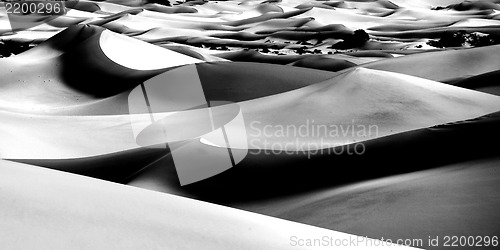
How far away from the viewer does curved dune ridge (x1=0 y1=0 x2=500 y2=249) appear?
5.82ft

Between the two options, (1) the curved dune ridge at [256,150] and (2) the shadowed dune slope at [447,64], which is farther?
(2) the shadowed dune slope at [447,64]

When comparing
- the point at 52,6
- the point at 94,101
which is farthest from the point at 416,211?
the point at 52,6

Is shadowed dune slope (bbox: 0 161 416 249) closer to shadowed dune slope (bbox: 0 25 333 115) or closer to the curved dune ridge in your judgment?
the curved dune ridge

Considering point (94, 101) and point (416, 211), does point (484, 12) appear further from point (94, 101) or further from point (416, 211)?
point (416, 211)

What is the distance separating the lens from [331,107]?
496 centimetres

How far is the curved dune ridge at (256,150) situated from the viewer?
1772 mm

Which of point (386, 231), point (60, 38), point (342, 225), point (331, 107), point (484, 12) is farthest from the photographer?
point (484, 12)

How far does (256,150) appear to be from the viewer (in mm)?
3914

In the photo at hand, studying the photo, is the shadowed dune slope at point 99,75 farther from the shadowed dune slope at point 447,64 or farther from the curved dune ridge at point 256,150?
the shadowed dune slope at point 447,64

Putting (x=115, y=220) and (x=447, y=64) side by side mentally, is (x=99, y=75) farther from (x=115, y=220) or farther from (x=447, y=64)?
(x=115, y=220)

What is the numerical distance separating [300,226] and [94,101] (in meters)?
5.34

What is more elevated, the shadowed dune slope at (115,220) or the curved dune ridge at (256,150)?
the shadowed dune slope at (115,220)

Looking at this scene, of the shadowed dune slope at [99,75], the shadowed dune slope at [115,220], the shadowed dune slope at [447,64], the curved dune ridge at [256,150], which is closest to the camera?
the shadowed dune slope at [115,220]

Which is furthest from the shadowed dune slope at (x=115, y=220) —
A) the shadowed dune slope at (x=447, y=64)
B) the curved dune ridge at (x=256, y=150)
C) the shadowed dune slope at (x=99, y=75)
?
the shadowed dune slope at (x=447, y=64)
